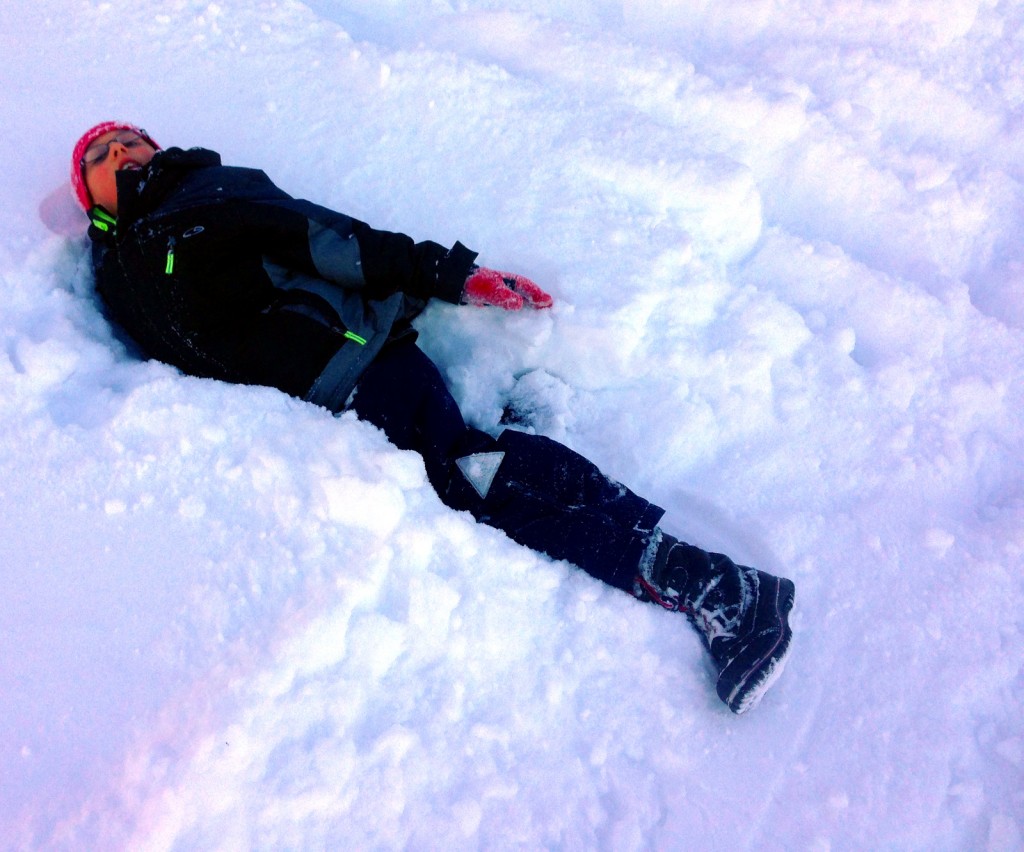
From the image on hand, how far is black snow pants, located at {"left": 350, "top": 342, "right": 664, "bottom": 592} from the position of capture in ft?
5.20

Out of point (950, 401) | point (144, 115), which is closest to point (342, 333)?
point (144, 115)

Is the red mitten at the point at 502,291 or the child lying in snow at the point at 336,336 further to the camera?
the red mitten at the point at 502,291

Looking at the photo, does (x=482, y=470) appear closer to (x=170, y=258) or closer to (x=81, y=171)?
(x=170, y=258)

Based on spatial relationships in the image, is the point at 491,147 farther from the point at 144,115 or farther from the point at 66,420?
the point at 66,420

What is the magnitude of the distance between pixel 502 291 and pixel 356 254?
1.20 feet

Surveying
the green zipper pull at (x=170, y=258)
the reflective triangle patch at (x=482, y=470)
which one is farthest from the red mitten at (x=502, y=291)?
the green zipper pull at (x=170, y=258)

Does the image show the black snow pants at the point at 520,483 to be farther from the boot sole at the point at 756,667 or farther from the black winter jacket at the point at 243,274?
the boot sole at the point at 756,667

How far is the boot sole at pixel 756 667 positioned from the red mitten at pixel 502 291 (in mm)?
906

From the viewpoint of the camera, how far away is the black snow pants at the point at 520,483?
1584mm

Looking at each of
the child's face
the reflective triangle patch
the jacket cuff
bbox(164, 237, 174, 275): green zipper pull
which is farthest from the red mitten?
the child's face

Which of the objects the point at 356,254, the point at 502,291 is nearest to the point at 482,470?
the point at 502,291

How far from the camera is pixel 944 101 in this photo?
2.37 metres

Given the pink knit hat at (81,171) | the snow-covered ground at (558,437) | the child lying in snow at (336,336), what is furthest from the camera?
the pink knit hat at (81,171)

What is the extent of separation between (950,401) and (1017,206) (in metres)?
0.85
